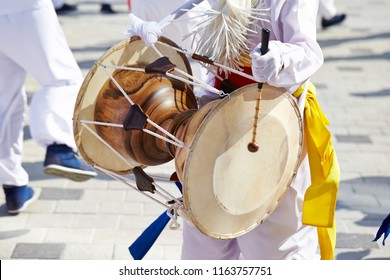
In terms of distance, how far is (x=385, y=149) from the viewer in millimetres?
4691

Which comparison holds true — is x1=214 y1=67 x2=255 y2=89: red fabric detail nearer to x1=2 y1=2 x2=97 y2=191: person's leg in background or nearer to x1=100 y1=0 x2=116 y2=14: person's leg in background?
x1=2 y1=2 x2=97 y2=191: person's leg in background

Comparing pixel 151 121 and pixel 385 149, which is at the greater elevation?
pixel 151 121

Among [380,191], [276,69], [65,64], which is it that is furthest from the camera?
[380,191]

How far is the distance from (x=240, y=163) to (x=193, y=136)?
18 cm

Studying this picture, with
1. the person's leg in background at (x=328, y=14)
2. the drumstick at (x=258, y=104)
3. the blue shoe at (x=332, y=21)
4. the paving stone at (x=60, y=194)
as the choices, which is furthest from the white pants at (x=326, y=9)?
the drumstick at (x=258, y=104)

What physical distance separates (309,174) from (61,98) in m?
1.35

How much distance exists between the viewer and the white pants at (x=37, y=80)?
3.28 m

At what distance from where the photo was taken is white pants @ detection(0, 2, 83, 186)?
3281 mm

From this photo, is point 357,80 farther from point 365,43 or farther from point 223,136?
point 223,136

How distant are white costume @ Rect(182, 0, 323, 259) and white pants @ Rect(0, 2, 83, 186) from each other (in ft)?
3.57

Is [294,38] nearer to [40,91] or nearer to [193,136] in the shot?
[193,136]

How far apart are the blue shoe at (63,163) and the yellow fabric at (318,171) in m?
1.35

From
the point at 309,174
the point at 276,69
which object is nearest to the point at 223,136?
the point at 276,69

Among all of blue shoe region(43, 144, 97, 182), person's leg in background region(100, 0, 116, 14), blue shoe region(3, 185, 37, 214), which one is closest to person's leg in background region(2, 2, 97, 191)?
blue shoe region(43, 144, 97, 182)
